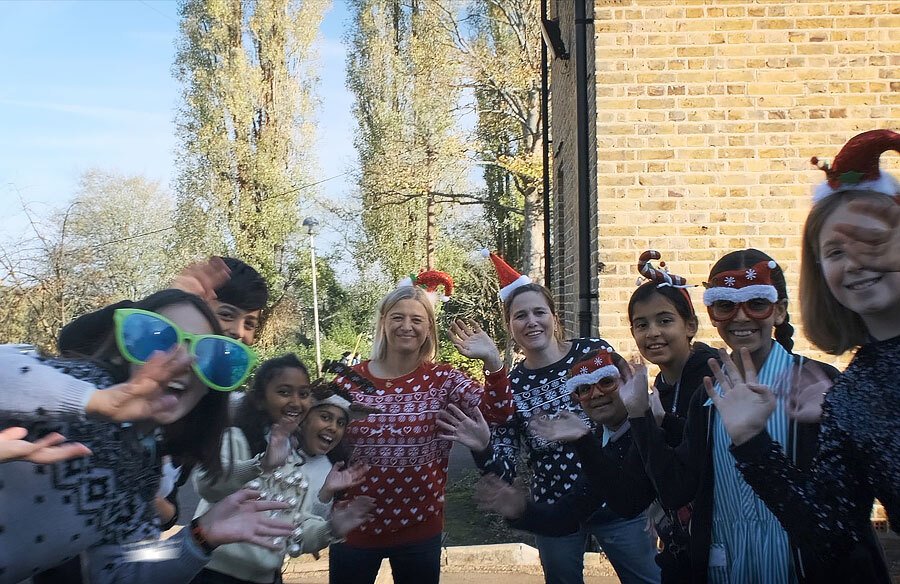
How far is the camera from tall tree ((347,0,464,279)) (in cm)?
2231

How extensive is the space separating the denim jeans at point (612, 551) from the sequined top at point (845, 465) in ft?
4.43

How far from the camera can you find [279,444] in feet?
8.75

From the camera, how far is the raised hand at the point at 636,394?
2268mm

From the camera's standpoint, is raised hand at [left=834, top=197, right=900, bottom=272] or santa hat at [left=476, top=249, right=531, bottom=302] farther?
santa hat at [left=476, top=249, right=531, bottom=302]

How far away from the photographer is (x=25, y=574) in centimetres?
158

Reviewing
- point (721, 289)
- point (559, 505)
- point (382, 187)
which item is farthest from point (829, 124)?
point (382, 187)

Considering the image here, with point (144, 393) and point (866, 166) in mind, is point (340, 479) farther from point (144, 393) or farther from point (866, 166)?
point (866, 166)

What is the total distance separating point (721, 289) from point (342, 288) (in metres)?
26.4

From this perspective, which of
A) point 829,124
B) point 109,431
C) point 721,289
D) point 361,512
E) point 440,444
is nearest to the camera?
point 109,431

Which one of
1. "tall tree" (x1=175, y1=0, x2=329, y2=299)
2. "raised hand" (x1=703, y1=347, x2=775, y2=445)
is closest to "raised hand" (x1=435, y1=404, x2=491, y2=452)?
"raised hand" (x1=703, y1=347, x2=775, y2=445)

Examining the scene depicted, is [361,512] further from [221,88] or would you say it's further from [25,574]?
[221,88]

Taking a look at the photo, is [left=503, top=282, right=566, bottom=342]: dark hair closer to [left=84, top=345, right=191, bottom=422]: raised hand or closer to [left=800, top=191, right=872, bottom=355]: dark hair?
[left=800, top=191, right=872, bottom=355]: dark hair

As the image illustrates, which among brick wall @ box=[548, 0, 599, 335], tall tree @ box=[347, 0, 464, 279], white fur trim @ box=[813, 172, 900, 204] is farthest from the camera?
tall tree @ box=[347, 0, 464, 279]

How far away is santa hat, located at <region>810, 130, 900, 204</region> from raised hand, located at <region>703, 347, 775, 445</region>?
55 centimetres
